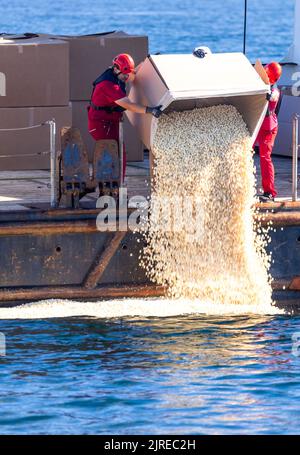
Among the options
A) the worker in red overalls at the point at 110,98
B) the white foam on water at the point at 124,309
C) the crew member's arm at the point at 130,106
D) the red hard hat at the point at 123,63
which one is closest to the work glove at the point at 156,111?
the crew member's arm at the point at 130,106

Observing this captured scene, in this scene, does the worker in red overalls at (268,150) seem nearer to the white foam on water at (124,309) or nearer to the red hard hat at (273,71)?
the red hard hat at (273,71)

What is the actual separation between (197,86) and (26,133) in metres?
2.52

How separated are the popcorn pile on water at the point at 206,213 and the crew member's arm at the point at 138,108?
26cm

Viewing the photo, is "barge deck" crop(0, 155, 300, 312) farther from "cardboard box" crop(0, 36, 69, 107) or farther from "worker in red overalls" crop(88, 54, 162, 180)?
"cardboard box" crop(0, 36, 69, 107)

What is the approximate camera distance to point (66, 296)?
44.9ft

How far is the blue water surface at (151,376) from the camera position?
10.8m

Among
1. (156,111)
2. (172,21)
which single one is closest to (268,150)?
(156,111)

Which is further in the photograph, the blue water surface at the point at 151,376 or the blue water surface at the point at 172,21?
the blue water surface at the point at 172,21

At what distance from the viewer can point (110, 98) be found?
45.6ft

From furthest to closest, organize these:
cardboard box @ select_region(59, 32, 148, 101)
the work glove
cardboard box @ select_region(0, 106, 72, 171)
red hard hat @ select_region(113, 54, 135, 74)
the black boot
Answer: cardboard box @ select_region(59, 32, 148, 101)
cardboard box @ select_region(0, 106, 72, 171)
the black boot
red hard hat @ select_region(113, 54, 135, 74)
the work glove

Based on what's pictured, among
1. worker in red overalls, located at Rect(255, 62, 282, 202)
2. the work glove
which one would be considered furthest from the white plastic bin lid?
worker in red overalls, located at Rect(255, 62, 282, 202)

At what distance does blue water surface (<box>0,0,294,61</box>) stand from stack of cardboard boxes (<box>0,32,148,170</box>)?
44234mm

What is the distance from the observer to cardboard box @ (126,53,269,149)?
13.3m
